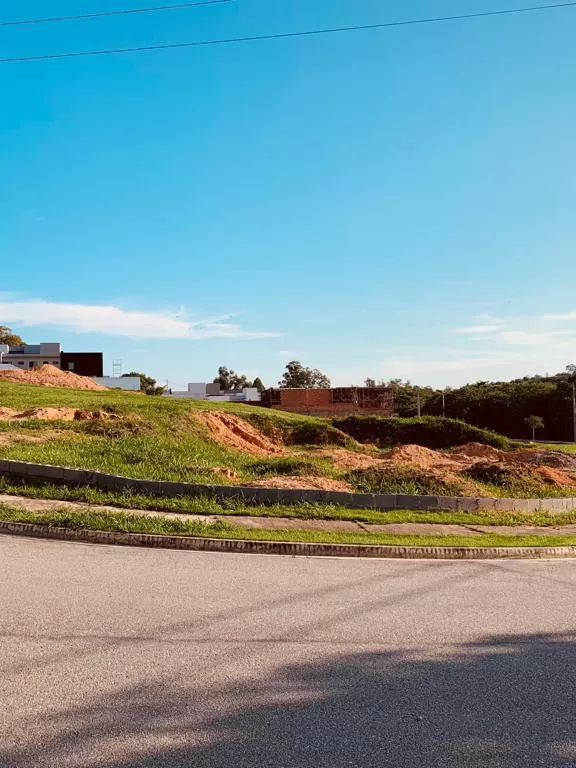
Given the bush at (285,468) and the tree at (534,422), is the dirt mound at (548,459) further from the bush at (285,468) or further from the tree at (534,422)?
the tree at (534,422)

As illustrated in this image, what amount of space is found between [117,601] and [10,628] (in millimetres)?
1174

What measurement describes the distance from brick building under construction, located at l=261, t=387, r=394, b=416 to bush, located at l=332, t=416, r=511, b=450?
33.1 metres

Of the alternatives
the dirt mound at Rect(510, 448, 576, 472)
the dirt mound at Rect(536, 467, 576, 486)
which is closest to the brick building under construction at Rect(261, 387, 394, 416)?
the dirt mound at Rect(510, 448, 576, 472)

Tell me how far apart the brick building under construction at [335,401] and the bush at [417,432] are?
33.1 metres

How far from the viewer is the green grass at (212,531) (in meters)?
10.3

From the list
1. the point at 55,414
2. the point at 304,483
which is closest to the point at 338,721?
the point at 304,483

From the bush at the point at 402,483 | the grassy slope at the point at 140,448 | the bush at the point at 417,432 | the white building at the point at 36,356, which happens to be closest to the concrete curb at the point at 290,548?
the grassy slope at the point at 140,448

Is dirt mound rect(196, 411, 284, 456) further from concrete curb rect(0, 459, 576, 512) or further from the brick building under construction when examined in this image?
the brick building under construction

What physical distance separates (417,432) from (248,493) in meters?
22.2

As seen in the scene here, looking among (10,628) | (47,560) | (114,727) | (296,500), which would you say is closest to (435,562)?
(296,500)

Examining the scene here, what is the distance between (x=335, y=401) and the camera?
243 feet

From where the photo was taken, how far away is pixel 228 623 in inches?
238

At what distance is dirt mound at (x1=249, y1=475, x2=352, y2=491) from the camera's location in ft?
47.7

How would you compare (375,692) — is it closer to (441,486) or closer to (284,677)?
(284,677)
